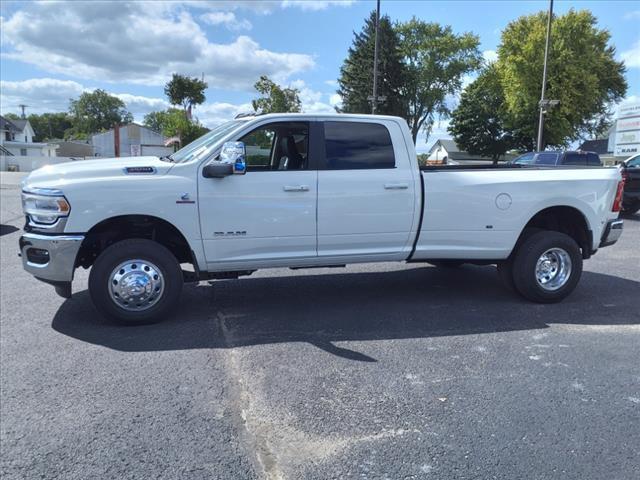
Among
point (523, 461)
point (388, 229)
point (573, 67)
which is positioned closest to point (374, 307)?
point (388, 229)

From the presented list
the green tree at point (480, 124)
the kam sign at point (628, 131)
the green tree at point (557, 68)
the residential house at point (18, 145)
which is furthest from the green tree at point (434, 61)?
the residential house at point (18, 145)

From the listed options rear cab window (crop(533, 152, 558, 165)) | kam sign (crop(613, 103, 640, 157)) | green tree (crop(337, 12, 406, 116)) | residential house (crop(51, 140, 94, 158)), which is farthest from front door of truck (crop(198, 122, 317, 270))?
residential house (crop(51, 140, 94, 158))

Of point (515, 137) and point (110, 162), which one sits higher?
point (515, 137)

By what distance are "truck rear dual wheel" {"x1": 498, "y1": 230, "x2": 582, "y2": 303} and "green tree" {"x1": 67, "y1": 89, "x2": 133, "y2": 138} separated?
442ft

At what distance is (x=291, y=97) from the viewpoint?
149 feet

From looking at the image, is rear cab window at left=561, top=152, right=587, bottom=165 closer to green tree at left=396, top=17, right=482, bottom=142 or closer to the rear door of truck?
the rear door of truck

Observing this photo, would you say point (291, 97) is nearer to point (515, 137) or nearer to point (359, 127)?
point (515, 137)

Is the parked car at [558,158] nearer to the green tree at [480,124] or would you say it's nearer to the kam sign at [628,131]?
the kam sign at [628,131]

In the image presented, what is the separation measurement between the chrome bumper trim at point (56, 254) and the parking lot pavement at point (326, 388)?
0.57 m

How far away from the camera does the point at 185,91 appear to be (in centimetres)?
6169

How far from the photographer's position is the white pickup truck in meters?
4.89

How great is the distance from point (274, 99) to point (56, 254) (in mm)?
40612

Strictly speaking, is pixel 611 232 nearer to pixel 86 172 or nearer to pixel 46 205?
pixel 86 172

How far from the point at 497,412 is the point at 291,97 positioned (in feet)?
145
